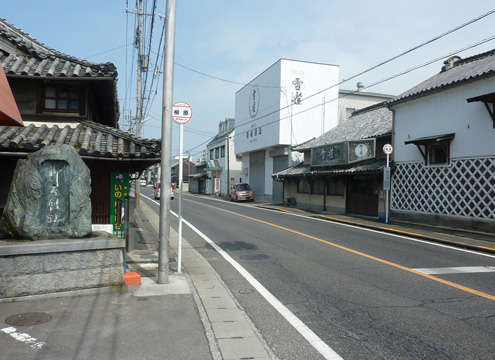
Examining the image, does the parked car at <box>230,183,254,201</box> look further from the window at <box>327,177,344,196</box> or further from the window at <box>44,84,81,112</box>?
the window at <box>44,84,81,112</box>

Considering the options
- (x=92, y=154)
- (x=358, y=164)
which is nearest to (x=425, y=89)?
(x=358, y=164)

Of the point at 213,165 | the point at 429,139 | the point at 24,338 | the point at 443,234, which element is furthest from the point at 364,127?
the point at 213,165

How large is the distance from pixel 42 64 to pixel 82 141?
110 inches

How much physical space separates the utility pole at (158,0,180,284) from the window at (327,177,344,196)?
17.7 metres

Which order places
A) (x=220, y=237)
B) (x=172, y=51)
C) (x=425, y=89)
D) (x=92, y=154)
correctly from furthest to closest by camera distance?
(x=425, y=89), (x=220, y=237), (x=92, y=154), (x=172, y=51)

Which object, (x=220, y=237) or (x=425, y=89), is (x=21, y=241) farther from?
(x=425, y=89)

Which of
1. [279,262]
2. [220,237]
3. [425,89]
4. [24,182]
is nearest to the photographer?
[24,182]

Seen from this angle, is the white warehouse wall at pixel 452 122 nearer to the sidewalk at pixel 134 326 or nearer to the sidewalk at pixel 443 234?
the sidewalk at pixel 443 234

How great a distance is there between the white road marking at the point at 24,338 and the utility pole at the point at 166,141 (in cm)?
252

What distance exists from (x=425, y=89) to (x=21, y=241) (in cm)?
1581

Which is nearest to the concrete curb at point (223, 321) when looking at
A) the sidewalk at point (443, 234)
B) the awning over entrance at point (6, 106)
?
the awning over entrance at point (6, 106)

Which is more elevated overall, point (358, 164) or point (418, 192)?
point (358, 164)

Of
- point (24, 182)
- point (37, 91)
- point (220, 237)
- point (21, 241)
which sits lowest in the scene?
point (220, 237)

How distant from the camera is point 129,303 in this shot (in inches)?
213
